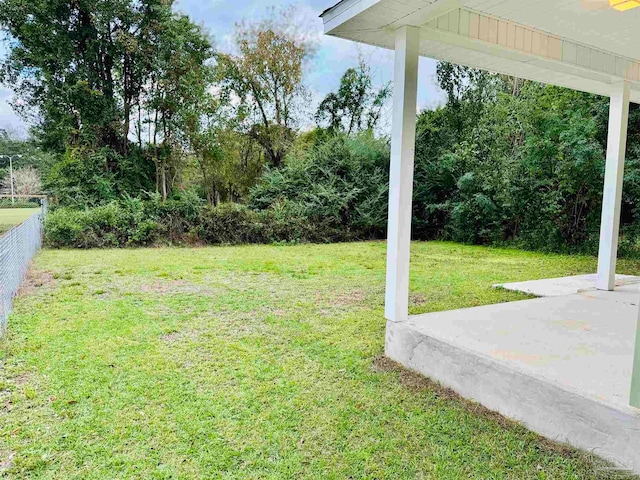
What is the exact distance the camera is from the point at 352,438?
2135 mm

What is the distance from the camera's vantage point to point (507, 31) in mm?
3355

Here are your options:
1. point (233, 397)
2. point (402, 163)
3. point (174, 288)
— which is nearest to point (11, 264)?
point (174, 288)

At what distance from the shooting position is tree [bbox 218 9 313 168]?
13.3 m

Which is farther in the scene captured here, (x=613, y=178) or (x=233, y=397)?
(x=613, y=178)

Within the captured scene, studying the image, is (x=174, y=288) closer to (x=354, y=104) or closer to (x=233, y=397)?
(x=233, y=397)

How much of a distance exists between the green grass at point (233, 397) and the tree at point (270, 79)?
9.65 metres

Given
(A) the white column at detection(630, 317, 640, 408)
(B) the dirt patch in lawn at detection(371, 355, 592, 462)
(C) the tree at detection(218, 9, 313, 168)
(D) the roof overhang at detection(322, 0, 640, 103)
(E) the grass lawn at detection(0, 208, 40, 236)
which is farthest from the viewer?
(C) the tree at detection(218, 9, 313, 168)

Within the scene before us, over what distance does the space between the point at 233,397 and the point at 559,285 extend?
4608 millimetres

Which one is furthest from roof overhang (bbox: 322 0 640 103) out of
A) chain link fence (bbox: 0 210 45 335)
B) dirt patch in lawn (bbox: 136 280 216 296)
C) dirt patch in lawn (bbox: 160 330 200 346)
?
chain link fence (bbox: 0 210 45 335)

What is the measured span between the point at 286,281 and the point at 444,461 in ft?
13.8

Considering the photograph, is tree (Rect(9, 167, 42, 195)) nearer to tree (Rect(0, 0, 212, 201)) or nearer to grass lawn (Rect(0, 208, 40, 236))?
grass lawn (Rect(0, 208, 40, 236))

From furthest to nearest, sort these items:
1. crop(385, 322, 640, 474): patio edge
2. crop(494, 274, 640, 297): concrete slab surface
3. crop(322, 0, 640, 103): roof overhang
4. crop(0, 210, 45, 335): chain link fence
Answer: crop(494, 274, 640, 297): concrete slab surface < crop(0, 210, 45, 335): chain link fence < crop(322, 0, 640, 103): roof overhang < crop(385, 322, 640, 474): patio edge

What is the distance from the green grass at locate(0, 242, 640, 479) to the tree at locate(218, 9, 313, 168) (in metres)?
9.65

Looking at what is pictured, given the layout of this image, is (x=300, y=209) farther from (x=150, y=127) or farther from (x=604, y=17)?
(x=604, y=17)
